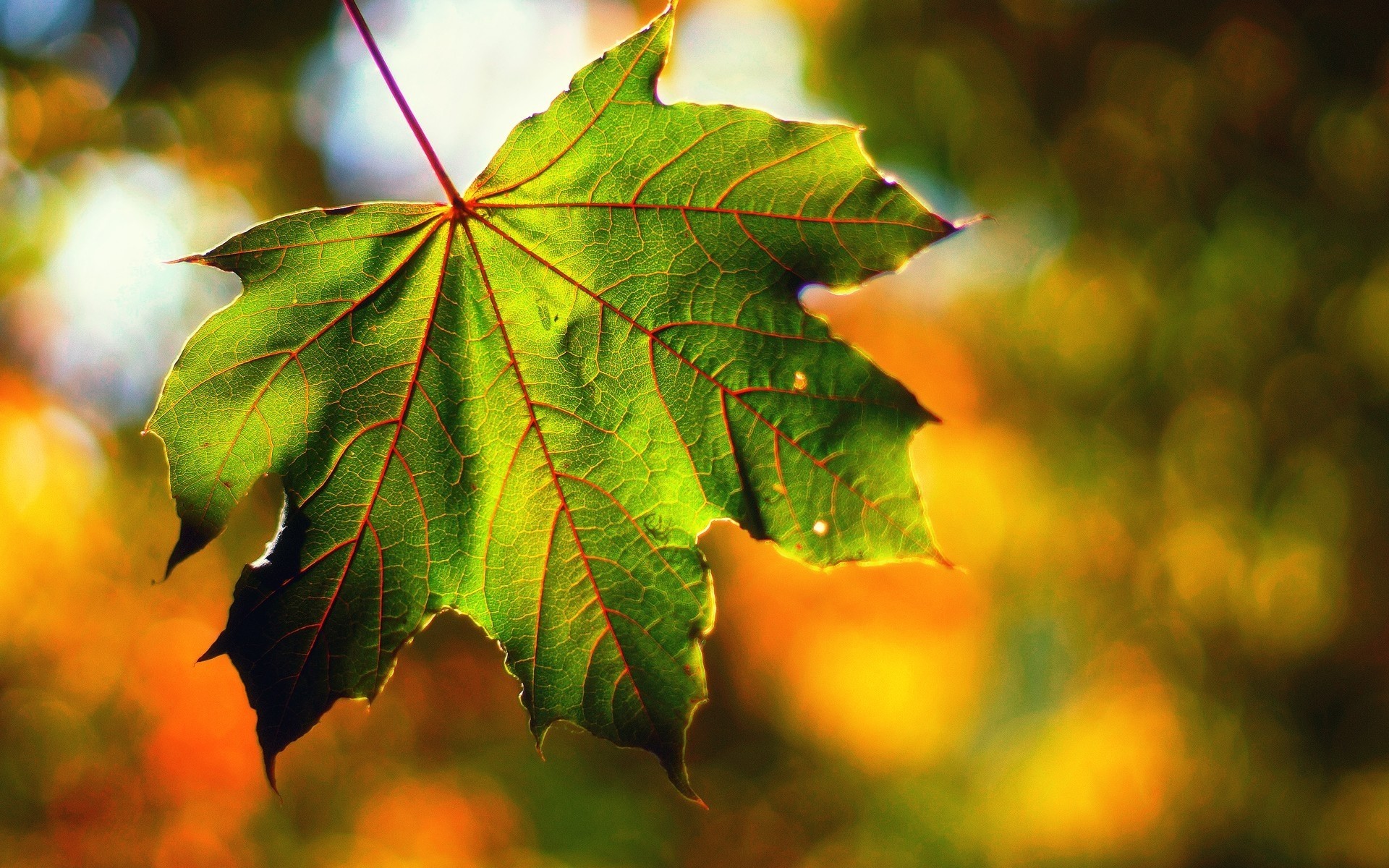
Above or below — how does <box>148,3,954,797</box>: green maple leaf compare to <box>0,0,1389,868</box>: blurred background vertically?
below

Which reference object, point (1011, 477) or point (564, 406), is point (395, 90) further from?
point (1011, 477)

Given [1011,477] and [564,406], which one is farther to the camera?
[1011,477]

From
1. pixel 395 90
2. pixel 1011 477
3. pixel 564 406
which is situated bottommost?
pixel 564 406

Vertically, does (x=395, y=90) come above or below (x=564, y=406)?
above

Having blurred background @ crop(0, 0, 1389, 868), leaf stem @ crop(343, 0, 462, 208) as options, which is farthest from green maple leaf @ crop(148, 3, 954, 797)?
blurred background @ crop(0, 0, 1389, 868)

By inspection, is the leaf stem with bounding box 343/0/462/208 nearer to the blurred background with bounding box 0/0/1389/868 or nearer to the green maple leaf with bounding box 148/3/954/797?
the green maple leaf with bounding box 148/3/954/797

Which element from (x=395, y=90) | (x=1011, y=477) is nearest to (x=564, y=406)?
(x=395, y=90)

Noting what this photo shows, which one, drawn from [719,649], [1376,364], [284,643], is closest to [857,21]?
[1376,364]
